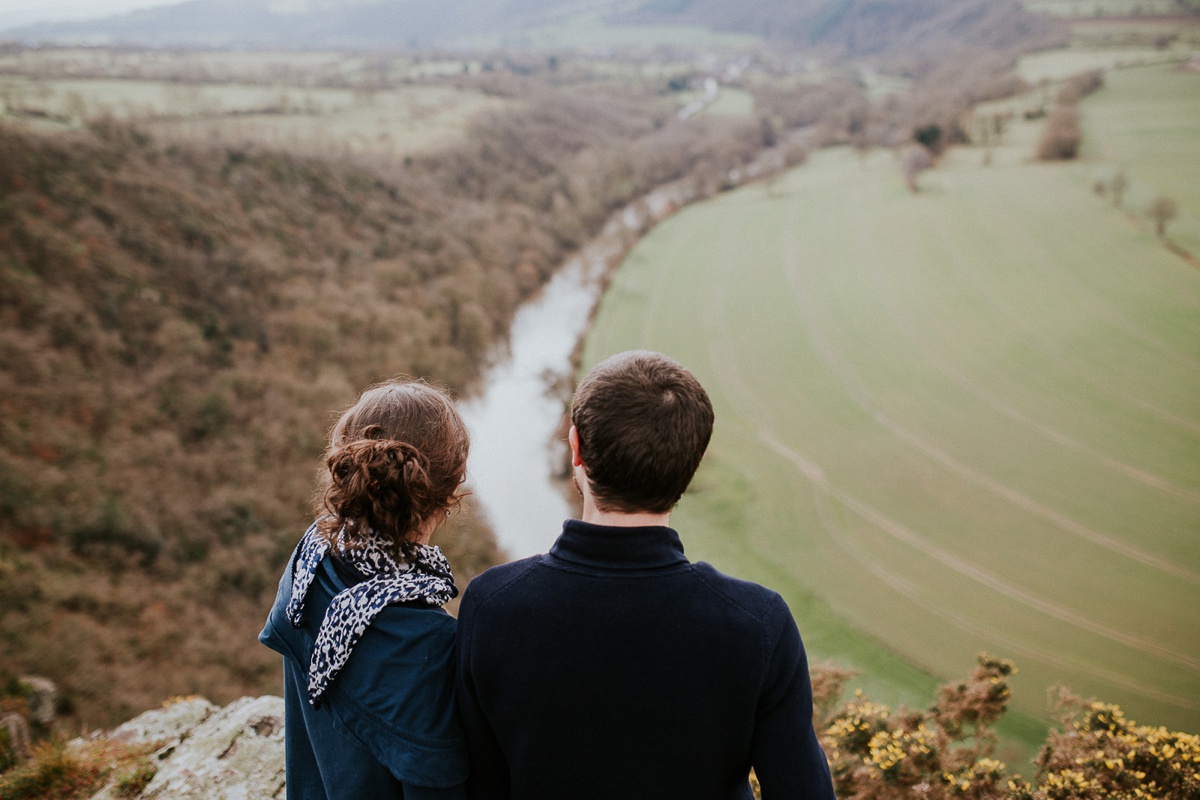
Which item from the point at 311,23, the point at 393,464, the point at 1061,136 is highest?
the point at 311,23

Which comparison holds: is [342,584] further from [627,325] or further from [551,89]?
[551,89]

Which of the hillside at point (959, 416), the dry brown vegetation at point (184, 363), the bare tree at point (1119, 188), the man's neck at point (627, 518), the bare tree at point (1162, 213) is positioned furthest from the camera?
the bare tree at point (1119, 188)

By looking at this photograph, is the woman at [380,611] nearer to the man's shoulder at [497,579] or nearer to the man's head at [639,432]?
the man's shoulder at [497,579]

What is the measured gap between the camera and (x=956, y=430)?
87.7 ft

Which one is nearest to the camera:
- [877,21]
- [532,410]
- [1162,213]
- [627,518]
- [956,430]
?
[627,518]

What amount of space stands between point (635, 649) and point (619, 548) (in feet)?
0.90

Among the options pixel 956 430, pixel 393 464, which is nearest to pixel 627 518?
pixel 393 464

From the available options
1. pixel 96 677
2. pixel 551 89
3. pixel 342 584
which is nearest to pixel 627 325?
pixel 96 677

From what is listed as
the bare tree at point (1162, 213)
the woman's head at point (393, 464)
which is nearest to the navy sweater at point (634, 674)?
the woman's head at point (393, 464)

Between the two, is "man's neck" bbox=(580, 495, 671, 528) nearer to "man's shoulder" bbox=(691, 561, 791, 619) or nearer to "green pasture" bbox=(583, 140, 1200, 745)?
"man's shoulder" bbox=(691, 561, 791, 619)

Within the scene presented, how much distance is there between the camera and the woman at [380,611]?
1.89 meters

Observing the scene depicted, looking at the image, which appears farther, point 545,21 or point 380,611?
point 545,21

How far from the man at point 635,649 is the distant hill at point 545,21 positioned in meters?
95.6

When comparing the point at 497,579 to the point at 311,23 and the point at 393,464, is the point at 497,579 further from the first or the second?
the point at 311,23
